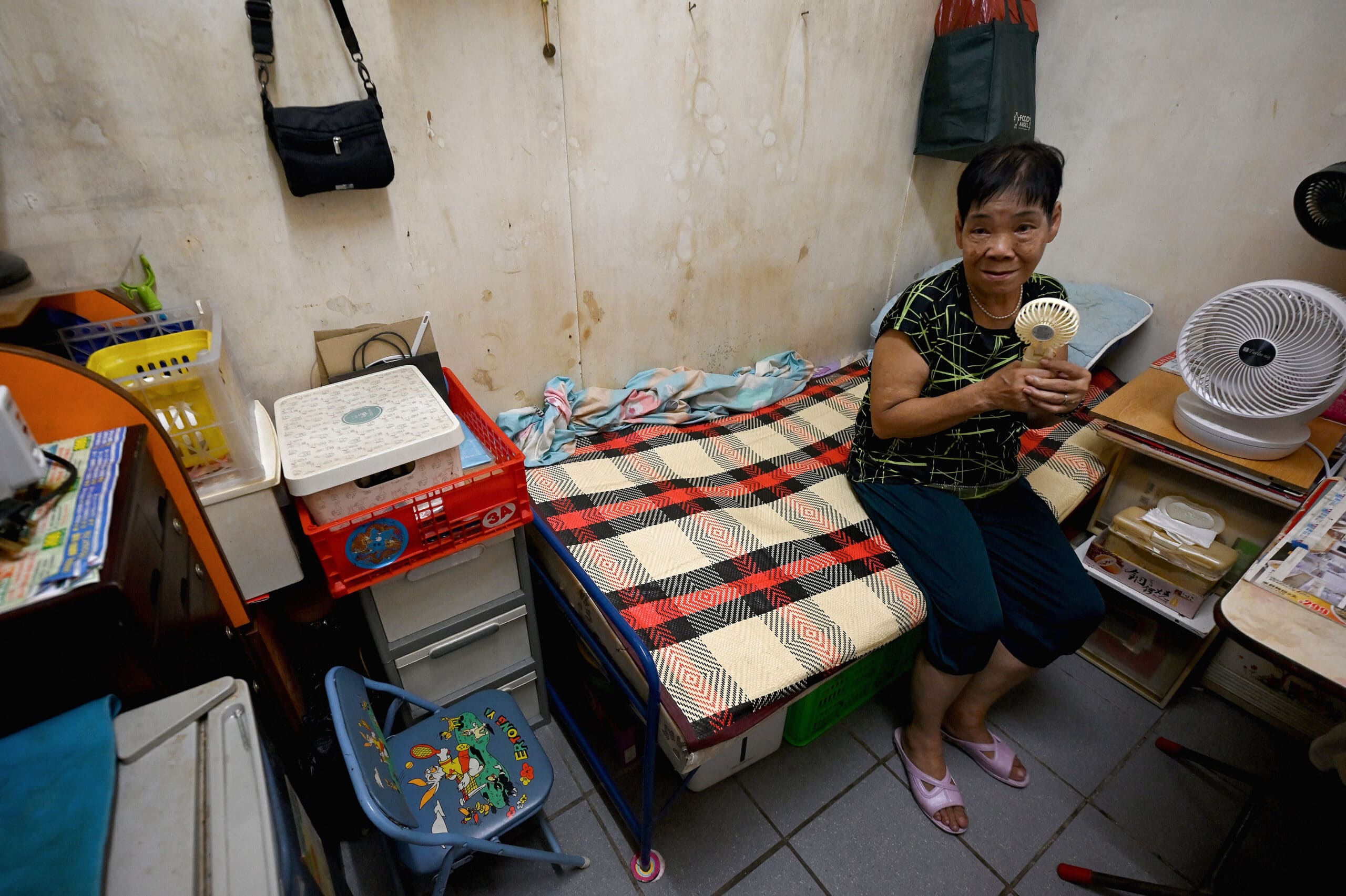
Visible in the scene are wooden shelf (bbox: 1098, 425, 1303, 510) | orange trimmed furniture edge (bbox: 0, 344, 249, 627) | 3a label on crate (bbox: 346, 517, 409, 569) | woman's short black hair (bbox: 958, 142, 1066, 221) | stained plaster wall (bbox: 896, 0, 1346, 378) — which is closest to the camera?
orange trimmed furniture edge (bbox: 0, 344, 249, 627)

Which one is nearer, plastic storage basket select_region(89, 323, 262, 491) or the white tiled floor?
plastic storage basket select_region(89, 323, 262, 491)

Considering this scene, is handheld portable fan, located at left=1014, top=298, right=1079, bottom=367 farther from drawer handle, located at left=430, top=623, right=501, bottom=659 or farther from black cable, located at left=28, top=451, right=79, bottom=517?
black cable, located at left=28, top=451, right=79, bottom=517

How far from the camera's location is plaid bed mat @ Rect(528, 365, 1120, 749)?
134 centimetres

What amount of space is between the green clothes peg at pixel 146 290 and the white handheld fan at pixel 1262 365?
261 cm

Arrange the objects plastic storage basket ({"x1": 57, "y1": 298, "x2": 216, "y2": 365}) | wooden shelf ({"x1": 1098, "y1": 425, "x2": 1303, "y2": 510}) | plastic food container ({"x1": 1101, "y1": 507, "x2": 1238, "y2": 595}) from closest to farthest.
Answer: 1. plastic storage basket ({"x1": 57, "y1": 298, "x2": 216, "y2": 365})
2. wooden shelf ({"x1": 1098, "y1": 425, "x2": 1303, "y2": 510})
3. plastic food container ({"x1": 1101, "y1": 507, "x2": 1238, "y2": 595})

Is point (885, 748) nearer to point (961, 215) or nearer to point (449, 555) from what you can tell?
point (449, 555)

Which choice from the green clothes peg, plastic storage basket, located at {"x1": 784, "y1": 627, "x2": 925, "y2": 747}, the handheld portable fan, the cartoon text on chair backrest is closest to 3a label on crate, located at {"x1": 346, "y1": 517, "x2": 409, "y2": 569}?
the cartoon text on chair backrest

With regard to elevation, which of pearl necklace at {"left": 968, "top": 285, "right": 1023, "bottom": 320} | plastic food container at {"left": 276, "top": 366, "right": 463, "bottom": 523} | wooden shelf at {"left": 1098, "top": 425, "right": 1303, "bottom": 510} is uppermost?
pearl necklace at {"left": 968, "top": 285, "right": 1023, "bottom": 320}

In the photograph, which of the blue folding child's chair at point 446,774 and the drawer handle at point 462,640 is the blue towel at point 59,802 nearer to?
the blue folding child's chair at point 446,774

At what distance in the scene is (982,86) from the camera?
2.24 meters

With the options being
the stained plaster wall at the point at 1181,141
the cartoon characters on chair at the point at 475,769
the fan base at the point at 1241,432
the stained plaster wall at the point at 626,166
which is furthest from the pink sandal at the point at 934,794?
the stained plaster wall at the point at 1181,141

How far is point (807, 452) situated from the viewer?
2152 millimetres

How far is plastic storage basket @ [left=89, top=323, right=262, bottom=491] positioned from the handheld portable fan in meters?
1.67

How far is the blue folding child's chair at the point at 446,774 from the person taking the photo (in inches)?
39.9
